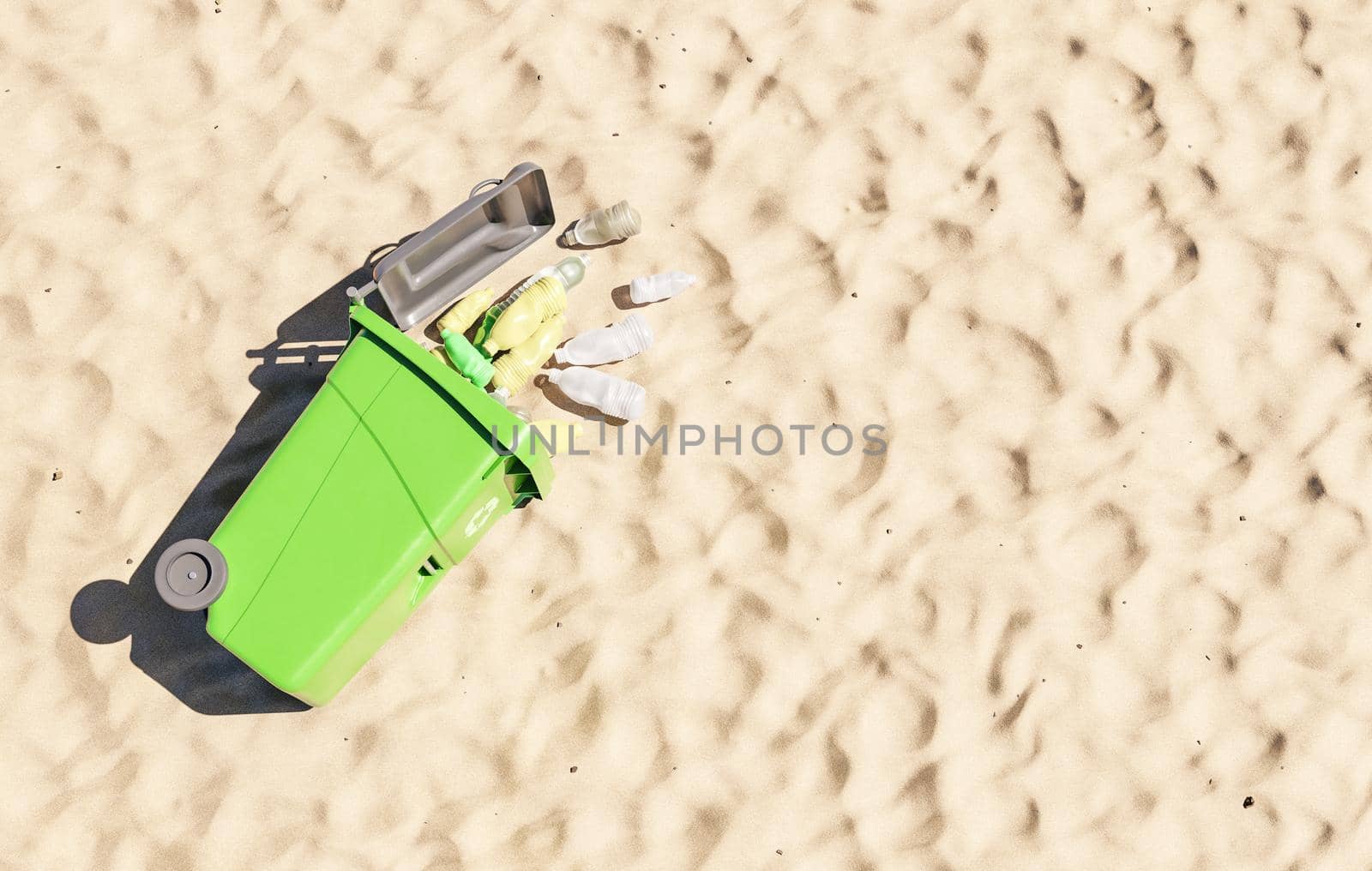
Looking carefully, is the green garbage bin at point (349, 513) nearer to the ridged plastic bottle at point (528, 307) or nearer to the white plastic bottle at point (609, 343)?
the ridged plastic bottle at point (528, 307)

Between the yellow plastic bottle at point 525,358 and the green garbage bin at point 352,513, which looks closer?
the green garbage bin at point 352,513

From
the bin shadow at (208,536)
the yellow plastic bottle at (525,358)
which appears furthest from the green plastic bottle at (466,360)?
the bin shadow at (208,536)

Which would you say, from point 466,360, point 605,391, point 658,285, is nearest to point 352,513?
point 466,360

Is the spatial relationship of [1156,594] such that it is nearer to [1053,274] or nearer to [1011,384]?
[1011,384]

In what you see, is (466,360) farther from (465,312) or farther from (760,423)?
(760,423)

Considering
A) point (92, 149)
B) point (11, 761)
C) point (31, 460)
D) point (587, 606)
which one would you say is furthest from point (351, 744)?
point (92, 149)

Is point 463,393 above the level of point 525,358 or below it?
above
